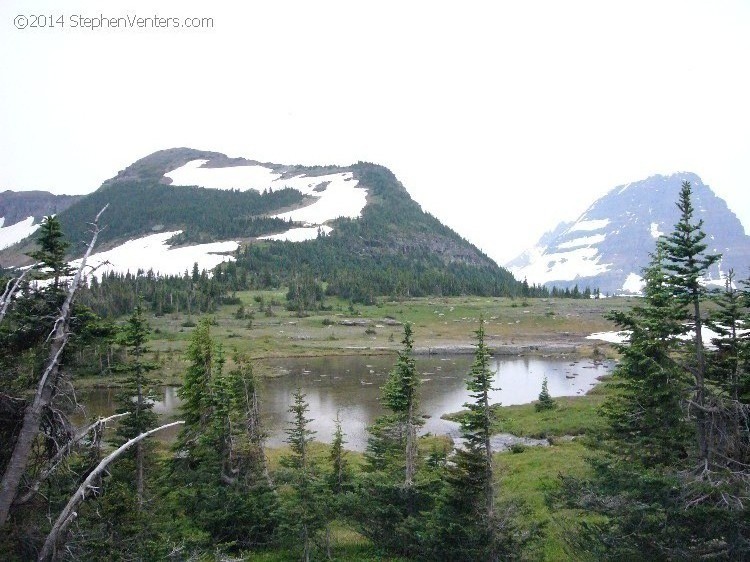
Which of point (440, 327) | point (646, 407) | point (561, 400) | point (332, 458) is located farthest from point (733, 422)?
point (440, 327)

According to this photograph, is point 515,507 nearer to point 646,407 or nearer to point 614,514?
point 614,514

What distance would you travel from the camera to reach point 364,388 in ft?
194

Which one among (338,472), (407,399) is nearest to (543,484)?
(338,472)

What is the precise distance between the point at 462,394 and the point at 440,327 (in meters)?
56.4

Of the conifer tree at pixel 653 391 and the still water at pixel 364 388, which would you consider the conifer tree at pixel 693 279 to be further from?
the still water at pixel 364 388

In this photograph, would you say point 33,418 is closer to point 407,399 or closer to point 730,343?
point 407,399

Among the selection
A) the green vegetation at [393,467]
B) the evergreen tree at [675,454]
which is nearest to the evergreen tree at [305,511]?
the green vegetation at [393,467]

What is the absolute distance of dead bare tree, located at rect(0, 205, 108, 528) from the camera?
775cm

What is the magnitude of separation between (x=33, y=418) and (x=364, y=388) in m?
52.2

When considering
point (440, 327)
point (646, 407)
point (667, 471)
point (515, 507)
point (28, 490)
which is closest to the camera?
point (28, 490)

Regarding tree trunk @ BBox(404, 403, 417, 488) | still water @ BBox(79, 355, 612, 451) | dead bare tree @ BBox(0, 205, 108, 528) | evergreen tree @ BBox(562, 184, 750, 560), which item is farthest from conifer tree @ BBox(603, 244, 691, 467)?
still water @ BBox(79, 355, 612, 451)

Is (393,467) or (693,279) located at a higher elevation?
(693,279)

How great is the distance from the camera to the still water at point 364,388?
45.0 metres

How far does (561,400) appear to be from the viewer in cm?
5097
